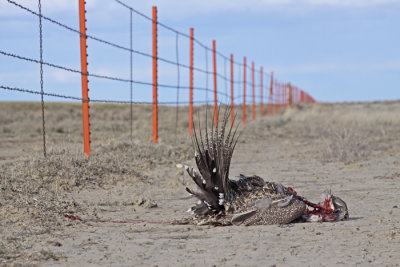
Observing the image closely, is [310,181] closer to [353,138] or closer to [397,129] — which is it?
[353,138]

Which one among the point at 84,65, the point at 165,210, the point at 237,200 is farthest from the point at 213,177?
the point at 84,65

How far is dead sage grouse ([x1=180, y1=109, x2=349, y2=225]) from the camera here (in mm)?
5656

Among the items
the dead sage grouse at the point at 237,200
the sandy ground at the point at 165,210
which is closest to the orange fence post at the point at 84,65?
the sandy ground at the point at 165,210

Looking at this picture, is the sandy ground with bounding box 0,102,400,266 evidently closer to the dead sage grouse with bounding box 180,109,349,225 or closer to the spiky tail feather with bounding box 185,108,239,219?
the dead sage grouse with bounding box 180,109,349,225

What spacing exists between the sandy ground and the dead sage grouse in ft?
0.48

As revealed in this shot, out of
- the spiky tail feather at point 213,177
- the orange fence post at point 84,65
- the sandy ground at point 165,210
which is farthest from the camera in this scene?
the orange fence post at point 84,65

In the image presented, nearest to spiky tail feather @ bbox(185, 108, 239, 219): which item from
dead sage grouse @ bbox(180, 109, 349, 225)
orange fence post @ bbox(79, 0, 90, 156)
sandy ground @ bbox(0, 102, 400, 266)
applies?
dead sage grouse @ bbox(180, 109, 349, 225)

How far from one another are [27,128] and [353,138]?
1187 centimetres

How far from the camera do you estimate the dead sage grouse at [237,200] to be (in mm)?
5656

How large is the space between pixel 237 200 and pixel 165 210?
130 cm

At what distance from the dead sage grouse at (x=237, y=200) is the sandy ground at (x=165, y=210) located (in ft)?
0.48

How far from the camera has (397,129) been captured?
791 inches

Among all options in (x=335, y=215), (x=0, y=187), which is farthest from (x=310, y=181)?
(x=0, y=187)

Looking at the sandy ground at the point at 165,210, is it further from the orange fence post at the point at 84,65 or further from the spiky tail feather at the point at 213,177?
the orange fence post at the point at 84,65
